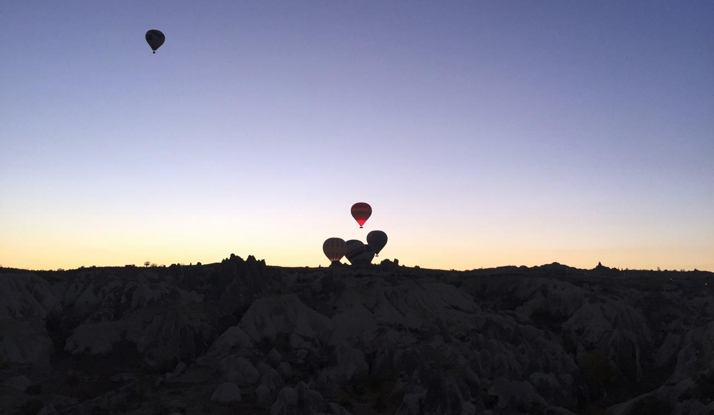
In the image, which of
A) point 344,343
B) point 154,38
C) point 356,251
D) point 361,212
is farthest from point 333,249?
point 344,343

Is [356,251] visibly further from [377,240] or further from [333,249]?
[377,240]

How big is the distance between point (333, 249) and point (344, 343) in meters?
52.5

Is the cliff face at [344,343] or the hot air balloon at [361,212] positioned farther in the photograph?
the hot air balloon at [361,212]

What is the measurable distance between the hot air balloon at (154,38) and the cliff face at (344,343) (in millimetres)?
26686

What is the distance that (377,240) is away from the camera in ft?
372

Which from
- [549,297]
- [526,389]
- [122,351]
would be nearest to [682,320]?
[549,297]

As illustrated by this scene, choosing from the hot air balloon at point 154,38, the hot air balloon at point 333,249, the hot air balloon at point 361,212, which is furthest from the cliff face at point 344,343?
the hot air balloon at point 361,212

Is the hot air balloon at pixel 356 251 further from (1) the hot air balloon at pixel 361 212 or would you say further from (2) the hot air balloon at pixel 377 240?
(1) the hot air balloon at pixel 361 212

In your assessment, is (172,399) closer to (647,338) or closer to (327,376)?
(327,376)

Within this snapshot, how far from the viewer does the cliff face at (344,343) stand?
4541cm

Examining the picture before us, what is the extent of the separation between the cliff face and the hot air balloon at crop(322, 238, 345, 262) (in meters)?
30.5

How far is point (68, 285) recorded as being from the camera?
69688 millimetres

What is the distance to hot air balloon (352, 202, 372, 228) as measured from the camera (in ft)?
355

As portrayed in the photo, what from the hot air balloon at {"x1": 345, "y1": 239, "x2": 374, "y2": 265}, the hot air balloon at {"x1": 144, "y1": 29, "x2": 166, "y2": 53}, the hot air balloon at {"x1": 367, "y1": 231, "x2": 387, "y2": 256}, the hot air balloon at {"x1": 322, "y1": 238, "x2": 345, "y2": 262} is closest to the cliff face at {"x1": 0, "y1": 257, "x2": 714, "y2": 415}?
the hot air balloon at {"x1": 144, "y1": 29, "x2": 166, "y2": 53}
